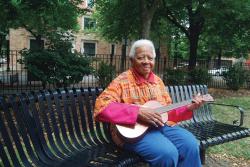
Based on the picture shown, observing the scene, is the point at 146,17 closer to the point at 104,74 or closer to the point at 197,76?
the point at 104,74

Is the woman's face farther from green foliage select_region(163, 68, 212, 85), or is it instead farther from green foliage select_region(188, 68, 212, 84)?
green foliage select_region(188, 68, 212, 84)

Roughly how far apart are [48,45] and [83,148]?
7.73 meters

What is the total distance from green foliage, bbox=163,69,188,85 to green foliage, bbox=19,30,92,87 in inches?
184

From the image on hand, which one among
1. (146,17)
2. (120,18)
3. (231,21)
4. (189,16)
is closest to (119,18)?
(120,18)

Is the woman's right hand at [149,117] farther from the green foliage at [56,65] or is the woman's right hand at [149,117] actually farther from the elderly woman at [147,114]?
the green foliage at [56,65]

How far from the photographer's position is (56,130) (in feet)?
13.5

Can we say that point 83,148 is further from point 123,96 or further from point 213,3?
point 213,3

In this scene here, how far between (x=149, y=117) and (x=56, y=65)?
7.18 meters

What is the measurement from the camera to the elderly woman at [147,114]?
12.3 ft

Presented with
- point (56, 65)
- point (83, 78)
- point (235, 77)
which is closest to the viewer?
point (56, 65)

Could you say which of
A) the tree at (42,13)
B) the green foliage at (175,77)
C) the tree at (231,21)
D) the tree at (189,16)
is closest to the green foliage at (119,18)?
the tree at (42,13)

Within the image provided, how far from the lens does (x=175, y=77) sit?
15.0m

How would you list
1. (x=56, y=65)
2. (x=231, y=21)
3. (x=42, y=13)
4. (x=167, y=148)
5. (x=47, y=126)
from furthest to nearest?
(x=231, y=21) → (x=42, y=13) → (x=56, y=65) → (x=47, y=126) → (x=167, y=148)

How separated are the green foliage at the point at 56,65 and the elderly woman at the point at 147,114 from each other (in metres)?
6.62
